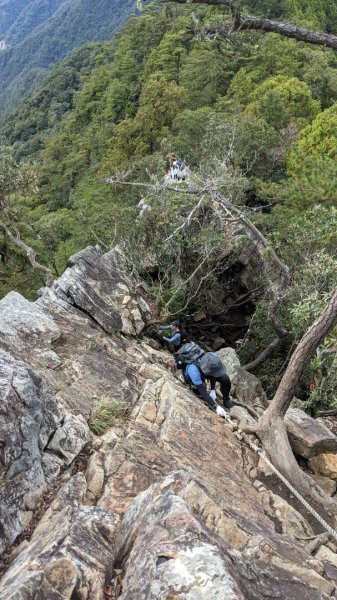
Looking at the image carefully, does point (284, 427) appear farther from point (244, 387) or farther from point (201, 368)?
point (244, 387)

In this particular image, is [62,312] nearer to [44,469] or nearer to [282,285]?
[44,469]

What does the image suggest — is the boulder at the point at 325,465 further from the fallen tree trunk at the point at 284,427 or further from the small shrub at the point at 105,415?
the small shrub at the point at 105,415

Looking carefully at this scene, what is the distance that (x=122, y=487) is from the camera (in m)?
6.87

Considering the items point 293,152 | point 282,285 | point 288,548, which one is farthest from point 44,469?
point 293,152

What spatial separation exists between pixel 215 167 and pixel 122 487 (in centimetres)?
1834

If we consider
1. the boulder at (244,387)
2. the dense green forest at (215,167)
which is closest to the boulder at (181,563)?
the boulder at (244,387)

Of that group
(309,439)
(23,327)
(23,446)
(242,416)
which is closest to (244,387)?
(242,416)

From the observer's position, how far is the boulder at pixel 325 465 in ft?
34.1

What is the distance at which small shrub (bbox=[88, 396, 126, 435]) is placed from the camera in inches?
326

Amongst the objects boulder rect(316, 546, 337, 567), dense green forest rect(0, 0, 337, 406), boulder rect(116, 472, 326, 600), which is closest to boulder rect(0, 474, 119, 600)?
boulder rect(116, 472, 326, 600)

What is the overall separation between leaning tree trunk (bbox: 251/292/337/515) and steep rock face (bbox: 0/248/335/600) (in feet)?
2.17

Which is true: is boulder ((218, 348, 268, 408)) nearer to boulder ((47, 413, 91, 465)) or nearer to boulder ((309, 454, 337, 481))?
boulder ((309, 454, 337, 481))

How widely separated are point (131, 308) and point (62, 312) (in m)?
2.59

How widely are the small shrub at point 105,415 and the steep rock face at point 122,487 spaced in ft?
0.71
